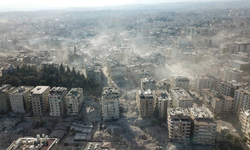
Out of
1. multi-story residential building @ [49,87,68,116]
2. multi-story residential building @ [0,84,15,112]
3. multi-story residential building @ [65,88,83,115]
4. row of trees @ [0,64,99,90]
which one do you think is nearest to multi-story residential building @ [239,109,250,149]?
multi-story residential building @ [65,88,83,115]

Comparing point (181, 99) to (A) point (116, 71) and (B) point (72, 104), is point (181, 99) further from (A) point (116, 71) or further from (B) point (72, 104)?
(A) point (116, 71)

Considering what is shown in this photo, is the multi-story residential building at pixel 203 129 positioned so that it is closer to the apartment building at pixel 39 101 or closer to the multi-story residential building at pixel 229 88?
the multi-story residential building at pixel 229 88

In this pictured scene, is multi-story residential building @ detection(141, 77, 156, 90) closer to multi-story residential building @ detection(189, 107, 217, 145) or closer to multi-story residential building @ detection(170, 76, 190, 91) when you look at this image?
multi-story residential building @ detection(170, 76, 190, 91)

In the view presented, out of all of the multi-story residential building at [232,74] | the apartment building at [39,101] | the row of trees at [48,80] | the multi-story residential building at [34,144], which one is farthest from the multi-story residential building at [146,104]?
the multi-story residential building at [232,74]

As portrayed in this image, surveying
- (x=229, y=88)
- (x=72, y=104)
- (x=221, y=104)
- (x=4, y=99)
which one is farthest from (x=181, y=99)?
(x=4, y=99)

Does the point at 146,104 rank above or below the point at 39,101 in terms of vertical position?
below

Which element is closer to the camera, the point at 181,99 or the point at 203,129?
the point at 203,129
